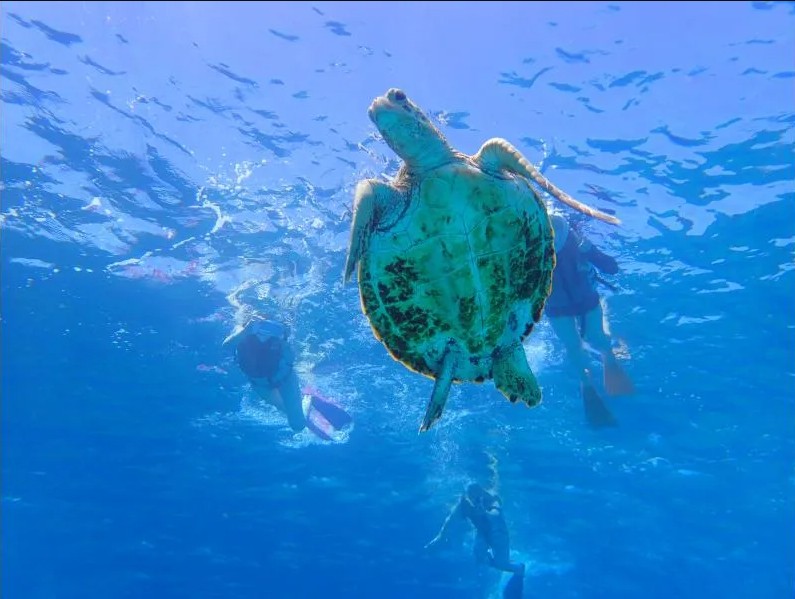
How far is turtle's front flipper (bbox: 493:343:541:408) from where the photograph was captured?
4930 millimetres

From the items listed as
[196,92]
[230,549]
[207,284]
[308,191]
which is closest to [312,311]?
[207,284]

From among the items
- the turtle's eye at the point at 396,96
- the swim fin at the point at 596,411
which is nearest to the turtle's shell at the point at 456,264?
the turtle's eye at the point at 396,96

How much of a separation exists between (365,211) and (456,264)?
3.16 ft

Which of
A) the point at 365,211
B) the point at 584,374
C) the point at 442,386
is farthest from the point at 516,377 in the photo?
the point at 584,374

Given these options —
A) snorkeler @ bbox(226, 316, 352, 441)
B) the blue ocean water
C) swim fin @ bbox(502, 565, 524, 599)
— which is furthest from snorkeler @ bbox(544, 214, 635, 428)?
swim fin @ bbox(502, 565, 524, 599)

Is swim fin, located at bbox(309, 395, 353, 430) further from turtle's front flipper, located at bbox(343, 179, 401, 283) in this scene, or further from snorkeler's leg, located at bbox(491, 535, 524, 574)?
turtle's front flipper, located at bbox(343, 179, 401, 283)

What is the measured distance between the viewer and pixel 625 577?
36.1 metres

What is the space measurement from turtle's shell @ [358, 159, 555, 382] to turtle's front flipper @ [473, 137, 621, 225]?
11cm

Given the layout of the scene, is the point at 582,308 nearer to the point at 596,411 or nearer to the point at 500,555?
the point at 596,411

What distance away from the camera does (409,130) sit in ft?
14.2

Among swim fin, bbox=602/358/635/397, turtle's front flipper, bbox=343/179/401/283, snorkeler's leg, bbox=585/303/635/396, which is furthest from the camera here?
swim fin, bbox=602/358/635/397

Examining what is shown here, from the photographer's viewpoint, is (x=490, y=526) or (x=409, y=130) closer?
(x=409, y=130)

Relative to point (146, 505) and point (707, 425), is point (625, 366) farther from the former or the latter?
point (146, 505)

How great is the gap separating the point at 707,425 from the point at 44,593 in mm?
51027
